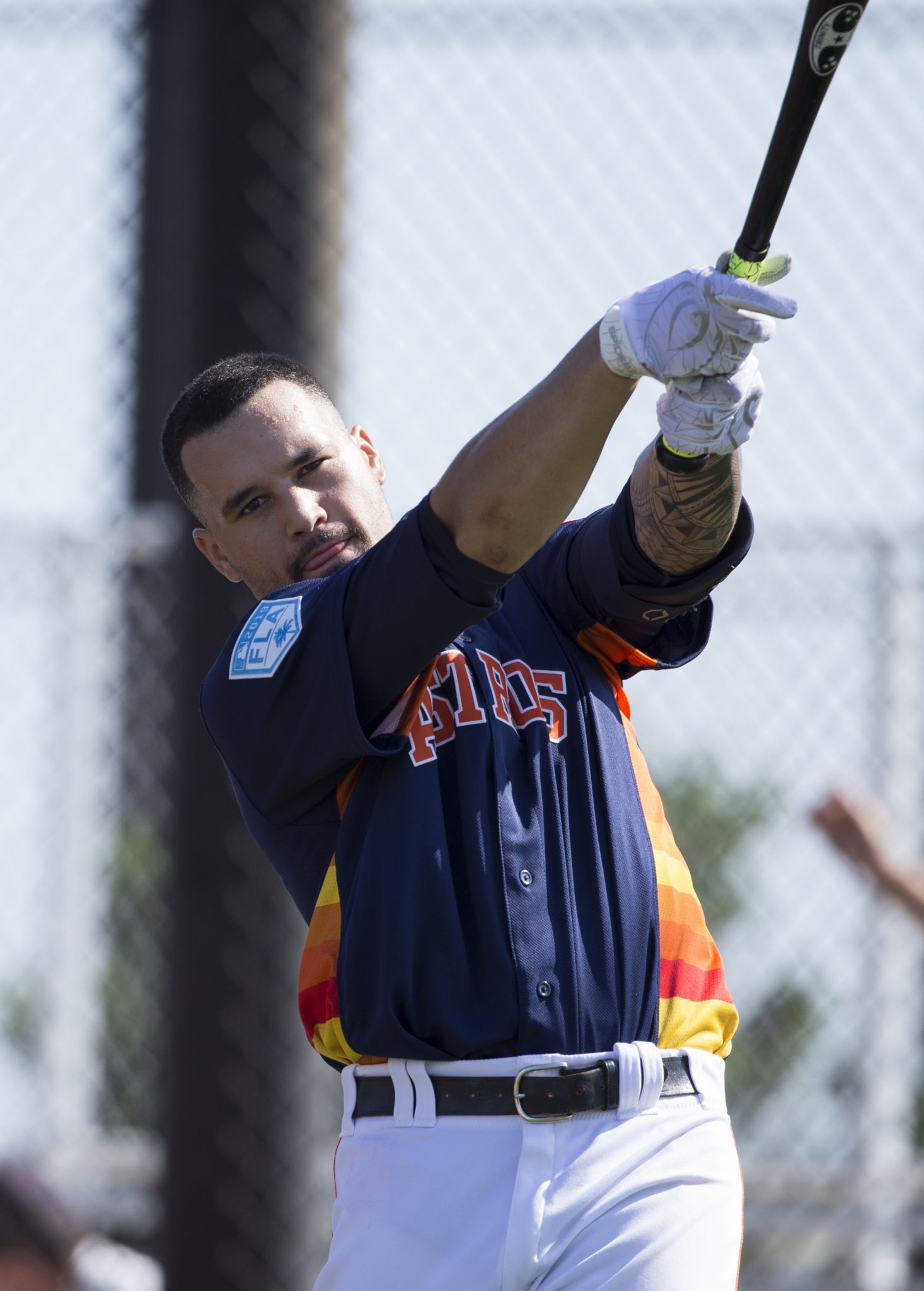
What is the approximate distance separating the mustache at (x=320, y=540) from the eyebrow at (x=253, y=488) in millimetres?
108

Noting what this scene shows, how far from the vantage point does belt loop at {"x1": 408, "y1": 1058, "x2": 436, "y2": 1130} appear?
2.19 metres

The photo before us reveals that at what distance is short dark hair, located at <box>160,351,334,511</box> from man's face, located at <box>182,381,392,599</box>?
0.7 inches

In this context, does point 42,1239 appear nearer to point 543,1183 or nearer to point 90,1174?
point 90,1174

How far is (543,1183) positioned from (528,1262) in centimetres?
10

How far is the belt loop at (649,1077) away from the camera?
218cm

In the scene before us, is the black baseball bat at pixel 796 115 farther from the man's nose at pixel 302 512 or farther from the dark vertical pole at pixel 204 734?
the dark vertical pole at pixel 204 734

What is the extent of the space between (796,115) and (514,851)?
100cm

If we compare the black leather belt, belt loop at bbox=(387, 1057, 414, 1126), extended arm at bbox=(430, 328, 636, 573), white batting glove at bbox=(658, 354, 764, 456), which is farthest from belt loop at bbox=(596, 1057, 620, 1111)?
white batting glove at bbox=(658, 354, 764, 456)

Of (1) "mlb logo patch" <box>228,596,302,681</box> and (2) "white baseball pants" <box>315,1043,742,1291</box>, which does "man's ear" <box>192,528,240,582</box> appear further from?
(2) "white baseball pants" <box>315,1043,742,1291</box>

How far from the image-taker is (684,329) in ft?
6.19

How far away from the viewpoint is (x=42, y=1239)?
405 cm

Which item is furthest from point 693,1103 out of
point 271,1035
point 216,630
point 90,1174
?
point 90,1174

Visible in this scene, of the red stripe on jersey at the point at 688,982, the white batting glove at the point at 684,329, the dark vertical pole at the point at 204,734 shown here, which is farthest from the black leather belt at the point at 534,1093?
the dark vertical pole at the point at 204,734

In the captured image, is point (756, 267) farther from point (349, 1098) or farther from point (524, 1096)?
point (349, 1098)
